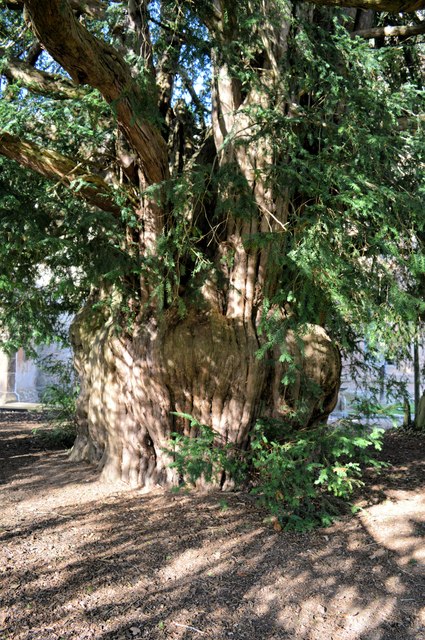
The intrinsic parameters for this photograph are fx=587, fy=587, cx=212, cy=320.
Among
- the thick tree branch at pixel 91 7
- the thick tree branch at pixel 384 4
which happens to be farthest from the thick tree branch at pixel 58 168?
the thick tree branch at pixel 384 4

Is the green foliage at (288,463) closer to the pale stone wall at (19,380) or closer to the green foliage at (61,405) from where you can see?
the green foliage at (61,405)

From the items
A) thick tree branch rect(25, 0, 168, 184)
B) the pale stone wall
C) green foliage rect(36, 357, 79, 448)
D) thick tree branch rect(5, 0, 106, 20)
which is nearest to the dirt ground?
green foliage rect(36, 357, 79, 448)

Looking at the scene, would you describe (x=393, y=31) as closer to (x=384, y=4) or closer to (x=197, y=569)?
(x=384, y=4)

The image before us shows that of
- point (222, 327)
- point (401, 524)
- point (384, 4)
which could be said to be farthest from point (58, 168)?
point (401, 524)

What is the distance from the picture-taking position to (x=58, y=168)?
5.94 m

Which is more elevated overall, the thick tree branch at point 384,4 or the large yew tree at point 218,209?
the thick tree branch at point 384,4

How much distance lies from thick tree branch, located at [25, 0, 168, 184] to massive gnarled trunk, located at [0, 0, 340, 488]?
0.09 metres

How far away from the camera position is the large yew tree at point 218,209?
5492 millimetres

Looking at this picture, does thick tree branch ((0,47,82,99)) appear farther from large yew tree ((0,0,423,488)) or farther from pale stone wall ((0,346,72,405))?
pale stone wall ((0,346,72,405))

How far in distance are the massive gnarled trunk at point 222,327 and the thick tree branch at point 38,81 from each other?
36.4 inches

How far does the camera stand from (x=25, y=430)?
36.0 feet

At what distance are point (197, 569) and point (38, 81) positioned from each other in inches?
217

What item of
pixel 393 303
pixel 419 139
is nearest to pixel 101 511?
pixel 393 303

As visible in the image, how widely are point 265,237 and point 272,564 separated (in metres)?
2.95
